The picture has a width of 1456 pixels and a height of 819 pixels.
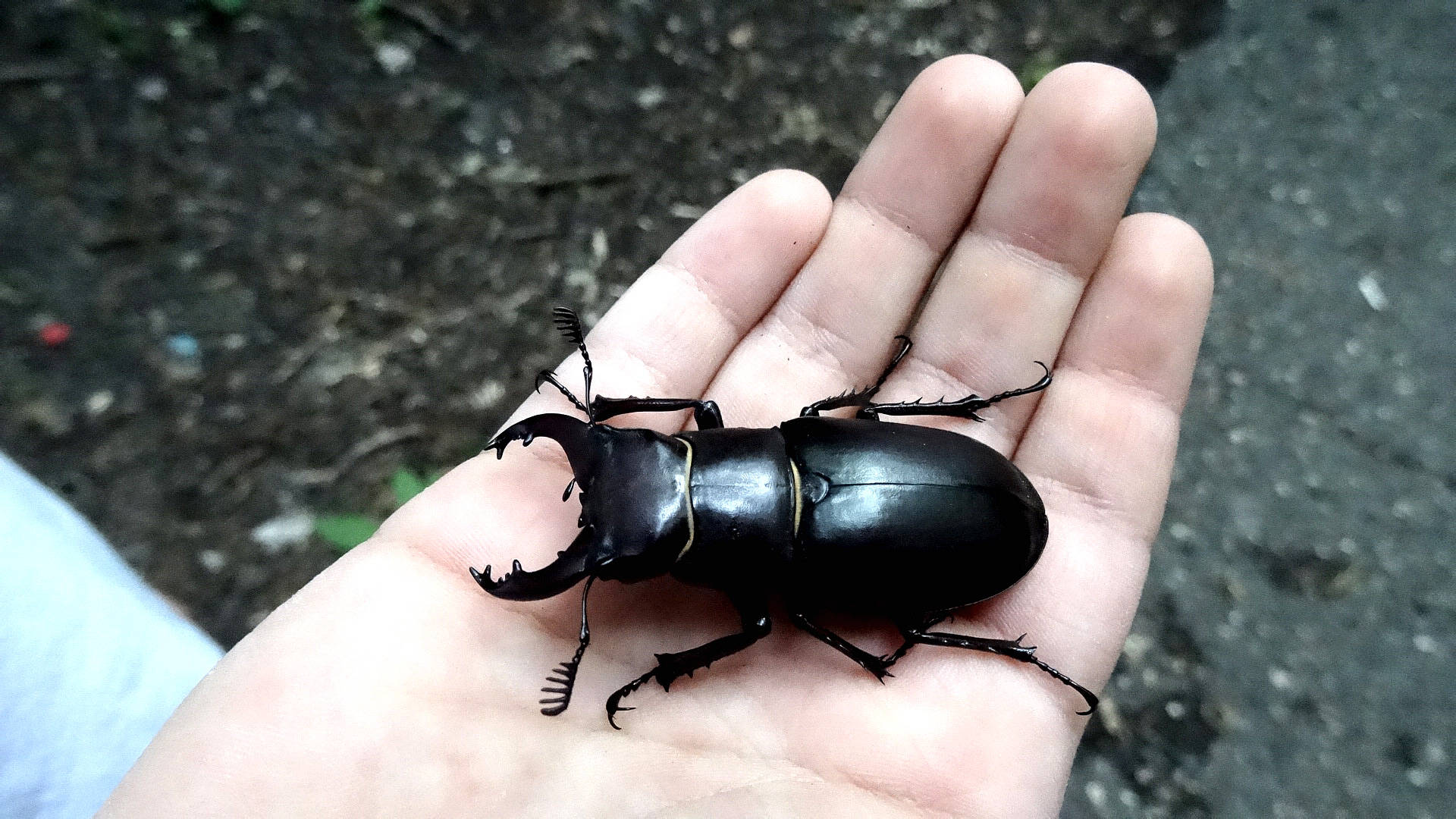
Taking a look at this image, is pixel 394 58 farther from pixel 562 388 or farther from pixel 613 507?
pixel 613 507

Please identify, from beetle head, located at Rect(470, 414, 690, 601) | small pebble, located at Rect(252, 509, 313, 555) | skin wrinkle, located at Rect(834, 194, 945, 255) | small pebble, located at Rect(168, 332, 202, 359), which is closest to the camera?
beetle head, located at Rect(470, 414, 690, 601)

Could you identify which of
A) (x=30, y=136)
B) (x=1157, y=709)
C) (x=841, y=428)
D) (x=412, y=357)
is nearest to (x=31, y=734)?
(x=412, y=357)

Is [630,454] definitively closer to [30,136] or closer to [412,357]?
[412,357]

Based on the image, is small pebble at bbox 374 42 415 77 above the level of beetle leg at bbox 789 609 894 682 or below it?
above

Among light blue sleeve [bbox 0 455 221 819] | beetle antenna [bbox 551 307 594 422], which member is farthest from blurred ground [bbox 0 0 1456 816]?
beetle antenna [bbox 551 307 594 422]

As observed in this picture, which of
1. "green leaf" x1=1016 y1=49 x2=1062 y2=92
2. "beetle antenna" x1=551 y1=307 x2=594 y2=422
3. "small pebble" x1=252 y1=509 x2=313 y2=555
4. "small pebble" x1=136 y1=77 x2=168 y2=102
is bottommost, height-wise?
"small pebble" x1=252 y1=509 x2=313 y2=555

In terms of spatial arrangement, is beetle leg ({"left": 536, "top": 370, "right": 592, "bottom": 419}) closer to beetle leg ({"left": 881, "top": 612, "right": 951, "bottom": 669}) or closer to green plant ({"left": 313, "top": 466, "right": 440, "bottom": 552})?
beetle leg ({"left": 881, "top": 612, "right": 951, "bottom": 669})

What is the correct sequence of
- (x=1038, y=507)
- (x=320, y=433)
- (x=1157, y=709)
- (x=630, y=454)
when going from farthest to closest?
(x=320, y=433) < (x=1157, y=709) < (x=1038, y=507) < (x=630, y=454)
